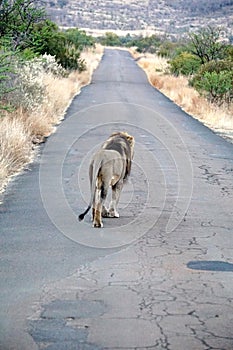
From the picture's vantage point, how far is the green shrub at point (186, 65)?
47250 mm

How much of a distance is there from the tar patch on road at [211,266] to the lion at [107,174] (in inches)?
72.2

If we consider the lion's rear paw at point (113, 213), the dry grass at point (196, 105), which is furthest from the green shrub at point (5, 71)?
the dry grass at point (196, 105)

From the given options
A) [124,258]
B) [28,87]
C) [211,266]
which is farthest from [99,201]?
[28,87]

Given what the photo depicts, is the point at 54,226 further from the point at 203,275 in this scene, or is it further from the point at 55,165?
the point at 55,165

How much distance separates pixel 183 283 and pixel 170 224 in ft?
10.2

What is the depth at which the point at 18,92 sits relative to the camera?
23156 millimetres

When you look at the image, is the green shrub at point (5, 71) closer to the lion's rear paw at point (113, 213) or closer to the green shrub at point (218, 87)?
the lion's rear paw at point (113, 213)

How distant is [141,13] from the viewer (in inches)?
6629

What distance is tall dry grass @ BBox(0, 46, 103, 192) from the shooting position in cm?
1594

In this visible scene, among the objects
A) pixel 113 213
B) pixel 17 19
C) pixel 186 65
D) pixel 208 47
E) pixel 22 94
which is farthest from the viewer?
pixel 186 65

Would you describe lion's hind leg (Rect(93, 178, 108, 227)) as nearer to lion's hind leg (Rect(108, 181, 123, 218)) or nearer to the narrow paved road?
the narrow paved road

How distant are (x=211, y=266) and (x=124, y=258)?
948 mm

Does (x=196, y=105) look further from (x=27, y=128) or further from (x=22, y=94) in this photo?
(x=27, y=128)

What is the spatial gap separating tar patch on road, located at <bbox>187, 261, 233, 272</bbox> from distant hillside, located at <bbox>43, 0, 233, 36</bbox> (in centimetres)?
11841
